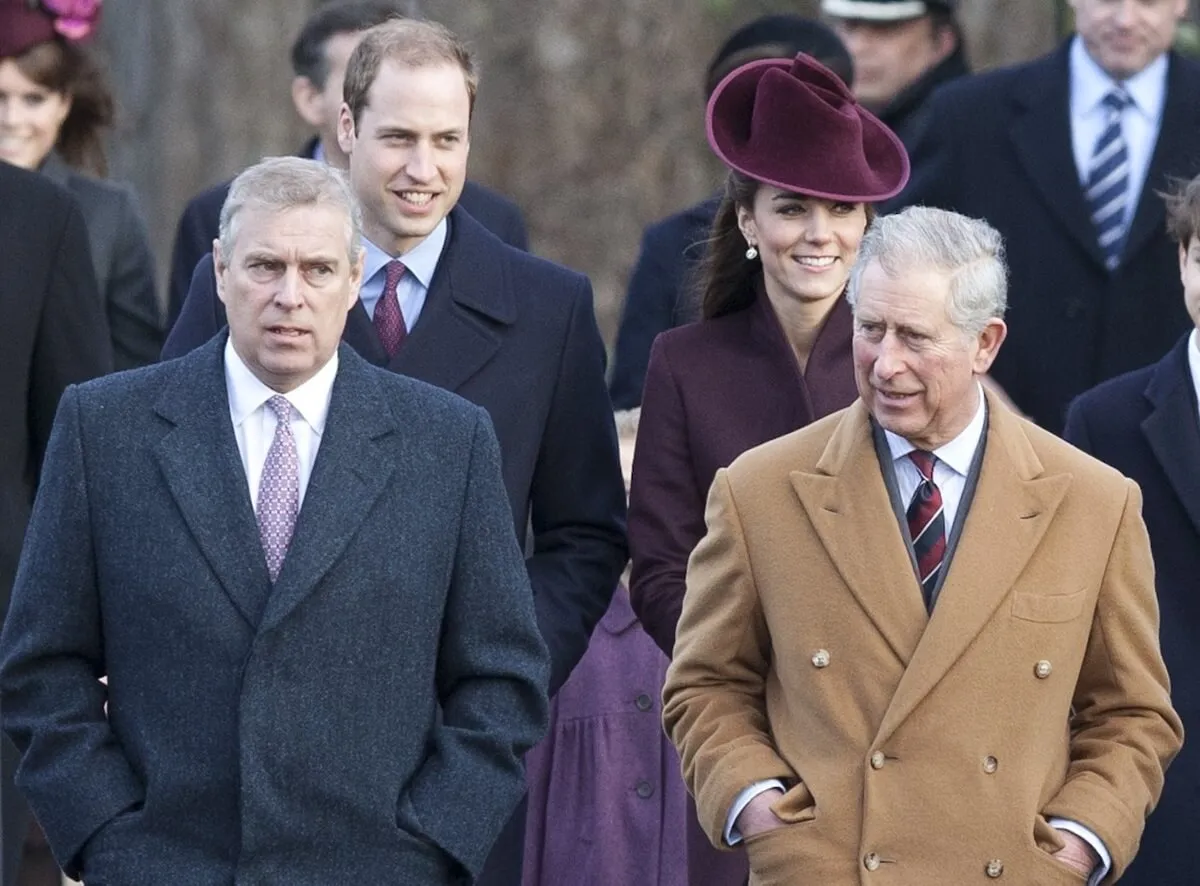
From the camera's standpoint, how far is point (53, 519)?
5016mm

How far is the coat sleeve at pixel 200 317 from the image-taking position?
19.2 feet

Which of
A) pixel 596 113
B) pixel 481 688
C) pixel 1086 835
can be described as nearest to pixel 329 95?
pixel 481 688

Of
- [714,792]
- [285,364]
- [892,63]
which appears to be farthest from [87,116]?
[714,792]

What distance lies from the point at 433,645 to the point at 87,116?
3077mm

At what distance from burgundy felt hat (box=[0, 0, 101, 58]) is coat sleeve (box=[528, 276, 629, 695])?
2.06 metres

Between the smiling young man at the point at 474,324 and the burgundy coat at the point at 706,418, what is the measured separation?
130 mm

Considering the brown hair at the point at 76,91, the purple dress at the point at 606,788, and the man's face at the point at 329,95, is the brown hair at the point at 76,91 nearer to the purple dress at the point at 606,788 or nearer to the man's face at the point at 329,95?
the man's face at the point at 329,95

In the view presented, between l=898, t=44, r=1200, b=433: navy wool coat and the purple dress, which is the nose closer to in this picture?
the purple dress

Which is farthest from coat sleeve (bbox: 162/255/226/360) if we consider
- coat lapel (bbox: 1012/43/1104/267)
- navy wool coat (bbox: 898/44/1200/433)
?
coat lapel (bbox: 1012/43/1104/267)

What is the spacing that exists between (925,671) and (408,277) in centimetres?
151

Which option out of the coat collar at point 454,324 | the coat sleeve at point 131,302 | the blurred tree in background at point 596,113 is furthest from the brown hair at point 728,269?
the blurred tree in background at point 596,113

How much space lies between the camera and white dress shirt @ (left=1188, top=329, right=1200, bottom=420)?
19.9ft

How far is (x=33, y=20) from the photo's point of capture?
7445mm

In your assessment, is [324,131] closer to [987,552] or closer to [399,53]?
[399,53]
